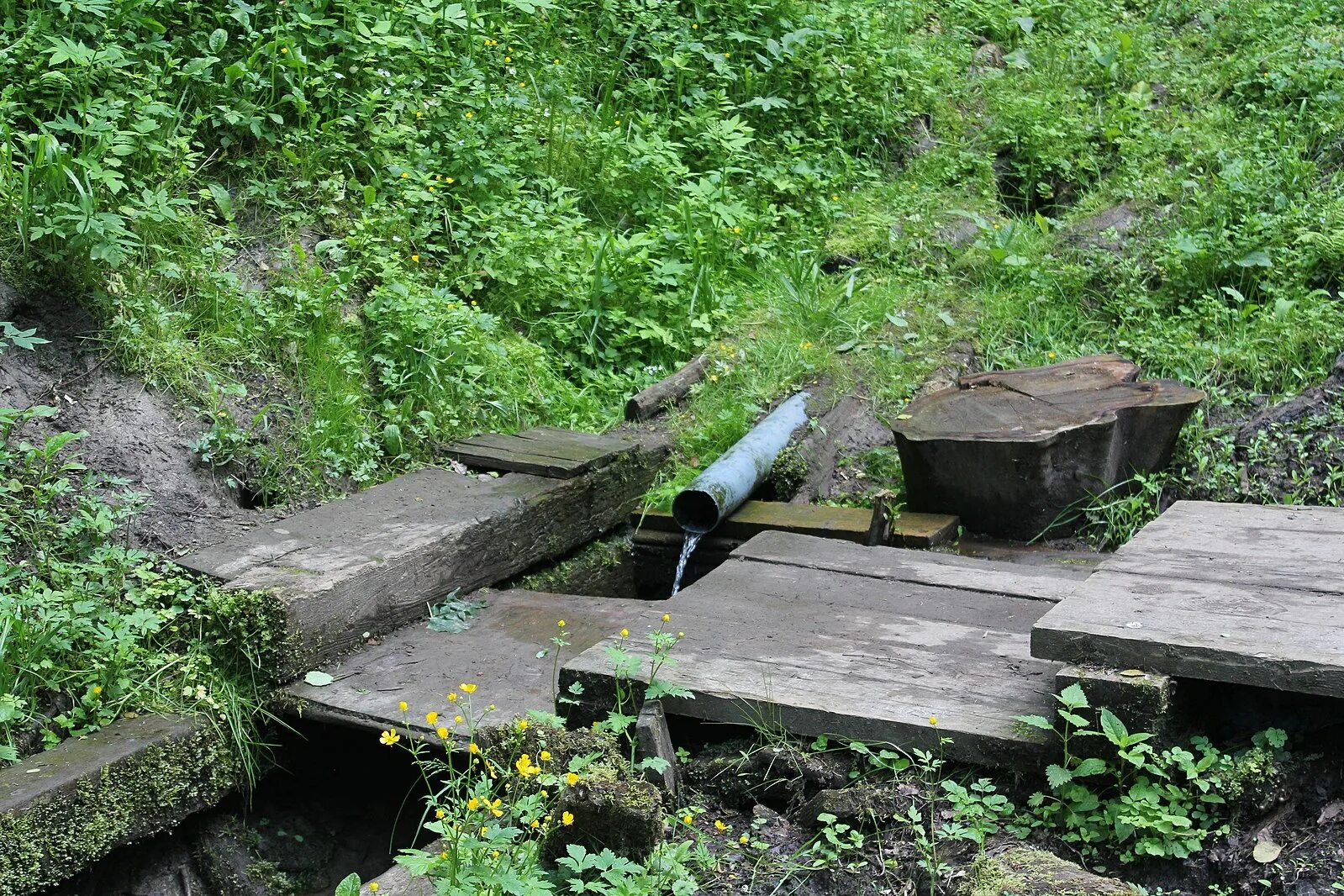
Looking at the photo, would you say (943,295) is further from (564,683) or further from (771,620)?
(564,683)

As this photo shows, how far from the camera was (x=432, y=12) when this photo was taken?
7531 millimetres

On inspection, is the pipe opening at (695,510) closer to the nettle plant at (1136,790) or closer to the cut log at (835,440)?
the cut log at (835,440)

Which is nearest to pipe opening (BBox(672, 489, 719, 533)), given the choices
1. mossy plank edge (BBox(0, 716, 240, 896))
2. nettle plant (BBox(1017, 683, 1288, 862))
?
mossy plank edge (BBox(0, 716, 240, 896))

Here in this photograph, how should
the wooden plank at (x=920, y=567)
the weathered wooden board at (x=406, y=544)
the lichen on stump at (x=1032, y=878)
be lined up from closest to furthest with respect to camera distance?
the lichen on stump at (x=1032, y=878) → the wooden plank at (x=920, y=567) → the weathered wooden board at (x=406, y=544)

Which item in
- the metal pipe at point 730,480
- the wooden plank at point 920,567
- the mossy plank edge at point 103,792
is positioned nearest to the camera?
the mossy plank edge at point 103,792

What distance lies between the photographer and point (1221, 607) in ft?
9.62

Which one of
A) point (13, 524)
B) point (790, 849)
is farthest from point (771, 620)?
point (13, 524)

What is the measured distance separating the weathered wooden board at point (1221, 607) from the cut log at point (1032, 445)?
1.30 metres

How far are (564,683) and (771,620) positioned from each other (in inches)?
32.1

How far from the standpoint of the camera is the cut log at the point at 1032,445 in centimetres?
505

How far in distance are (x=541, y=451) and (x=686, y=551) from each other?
0.82 meters

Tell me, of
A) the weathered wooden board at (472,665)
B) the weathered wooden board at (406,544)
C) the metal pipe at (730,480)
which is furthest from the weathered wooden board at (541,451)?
the weathered wooden board at (472,665)

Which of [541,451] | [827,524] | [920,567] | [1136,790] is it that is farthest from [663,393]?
[1136,790]

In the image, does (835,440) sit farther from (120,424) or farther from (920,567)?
(120,424)
